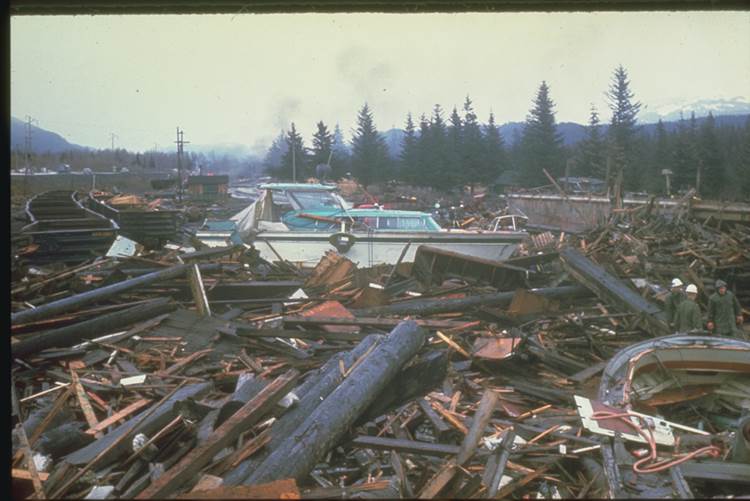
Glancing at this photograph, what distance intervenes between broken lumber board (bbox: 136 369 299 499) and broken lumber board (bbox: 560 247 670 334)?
6.37 meters

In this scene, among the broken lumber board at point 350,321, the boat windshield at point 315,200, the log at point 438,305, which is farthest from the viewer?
the boat windshield at point 315,200

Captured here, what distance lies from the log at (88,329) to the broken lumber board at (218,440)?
315 cm

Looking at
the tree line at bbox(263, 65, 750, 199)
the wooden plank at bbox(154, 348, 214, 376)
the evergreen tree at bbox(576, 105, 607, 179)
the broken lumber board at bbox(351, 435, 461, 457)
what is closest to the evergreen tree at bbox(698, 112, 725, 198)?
the tree line at bbox(263, 65, 750, 199)

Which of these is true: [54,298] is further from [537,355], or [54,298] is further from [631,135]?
[631,135]

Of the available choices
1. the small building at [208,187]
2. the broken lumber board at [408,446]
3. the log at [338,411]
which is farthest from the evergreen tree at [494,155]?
the broken lumber board at [408,446]

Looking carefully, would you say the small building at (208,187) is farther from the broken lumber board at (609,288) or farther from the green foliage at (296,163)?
the broken lumber board at (609,288)

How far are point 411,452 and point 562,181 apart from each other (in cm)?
3009

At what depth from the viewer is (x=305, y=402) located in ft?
12.5

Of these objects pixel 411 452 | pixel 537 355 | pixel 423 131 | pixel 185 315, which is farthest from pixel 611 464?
pixel 423 131

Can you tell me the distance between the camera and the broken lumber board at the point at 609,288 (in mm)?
7582

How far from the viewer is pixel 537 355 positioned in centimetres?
620

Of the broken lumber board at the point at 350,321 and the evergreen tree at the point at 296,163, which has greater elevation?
the evergreen tree at the point at 296,163

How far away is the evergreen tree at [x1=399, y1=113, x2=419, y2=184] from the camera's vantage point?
37.6 metres

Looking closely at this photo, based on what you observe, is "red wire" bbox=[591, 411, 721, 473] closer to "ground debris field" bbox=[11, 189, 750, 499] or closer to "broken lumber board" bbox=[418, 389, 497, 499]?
"ground debris field" bbox=[11, 189, 750, 499]
